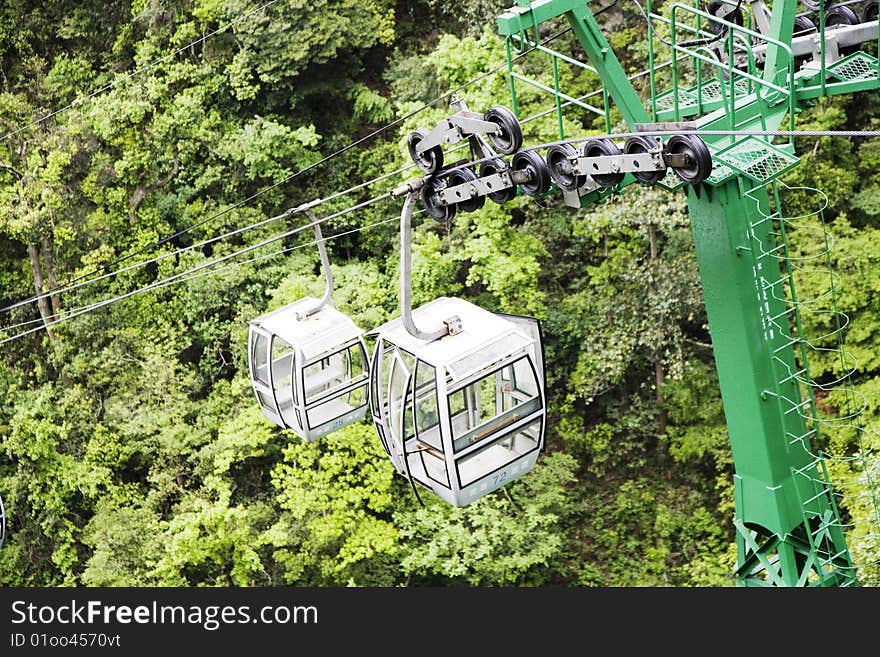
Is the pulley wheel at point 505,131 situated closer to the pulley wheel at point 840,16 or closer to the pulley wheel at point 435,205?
the pulley wheel at point 435,205

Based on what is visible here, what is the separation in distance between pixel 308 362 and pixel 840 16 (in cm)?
569

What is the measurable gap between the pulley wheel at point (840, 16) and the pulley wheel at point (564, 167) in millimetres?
3823

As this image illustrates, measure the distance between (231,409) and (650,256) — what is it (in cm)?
698

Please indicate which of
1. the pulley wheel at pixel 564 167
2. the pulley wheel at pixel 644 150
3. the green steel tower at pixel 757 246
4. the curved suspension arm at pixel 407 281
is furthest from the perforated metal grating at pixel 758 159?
the curved suspension arm at pixel 407 281

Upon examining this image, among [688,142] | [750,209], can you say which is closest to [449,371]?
[688,142]

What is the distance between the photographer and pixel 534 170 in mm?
7906

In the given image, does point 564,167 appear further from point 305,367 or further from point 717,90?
point 305,367

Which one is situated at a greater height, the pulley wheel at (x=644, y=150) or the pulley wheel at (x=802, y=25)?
the pulley wheel at (x=644, y=150)

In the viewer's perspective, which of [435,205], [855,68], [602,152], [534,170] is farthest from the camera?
[855,68]

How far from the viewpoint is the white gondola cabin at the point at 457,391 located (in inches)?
307

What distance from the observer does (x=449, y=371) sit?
7.65m

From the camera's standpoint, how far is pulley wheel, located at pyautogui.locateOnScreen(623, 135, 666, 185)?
7.39 m

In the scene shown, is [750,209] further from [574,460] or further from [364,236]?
[364,236]

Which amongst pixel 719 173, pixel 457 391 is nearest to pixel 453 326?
pixel 457 391
